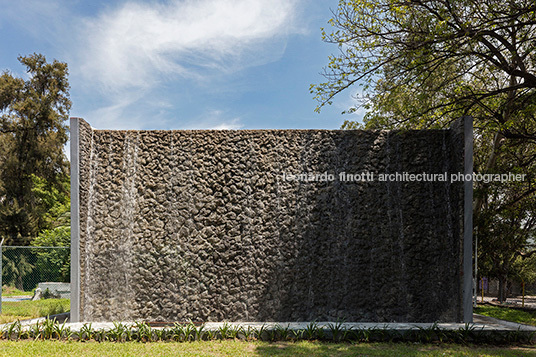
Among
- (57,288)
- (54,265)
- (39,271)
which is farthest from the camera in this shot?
(39,271)

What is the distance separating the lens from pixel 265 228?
7.51 m

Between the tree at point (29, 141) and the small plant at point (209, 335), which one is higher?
the tree at point (29, 141)

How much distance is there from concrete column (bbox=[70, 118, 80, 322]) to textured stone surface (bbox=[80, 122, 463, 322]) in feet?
0.41

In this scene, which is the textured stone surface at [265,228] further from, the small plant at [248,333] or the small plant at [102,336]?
the small plant at [102,336]

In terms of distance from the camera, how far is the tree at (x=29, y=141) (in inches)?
818

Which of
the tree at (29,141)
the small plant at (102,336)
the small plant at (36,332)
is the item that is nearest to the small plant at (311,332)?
the small plant at (102,336)

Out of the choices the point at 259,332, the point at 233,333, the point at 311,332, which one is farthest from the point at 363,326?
the point at 233,333

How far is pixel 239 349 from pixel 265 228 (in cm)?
235

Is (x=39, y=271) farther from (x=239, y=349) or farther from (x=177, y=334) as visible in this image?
(x=239, y=349)

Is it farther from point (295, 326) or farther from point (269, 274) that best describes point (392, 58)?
point (295, 326)

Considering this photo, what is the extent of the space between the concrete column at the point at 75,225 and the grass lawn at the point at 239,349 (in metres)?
1.03

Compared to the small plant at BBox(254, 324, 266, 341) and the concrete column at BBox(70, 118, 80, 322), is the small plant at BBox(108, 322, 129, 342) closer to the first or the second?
the concrete column at BBox(70, 118, 80, 322)

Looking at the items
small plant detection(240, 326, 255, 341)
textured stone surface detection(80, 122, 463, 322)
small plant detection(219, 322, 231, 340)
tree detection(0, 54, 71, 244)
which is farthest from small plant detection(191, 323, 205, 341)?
tree detection(0, 54, 71, 244)

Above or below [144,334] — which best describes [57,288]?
below
